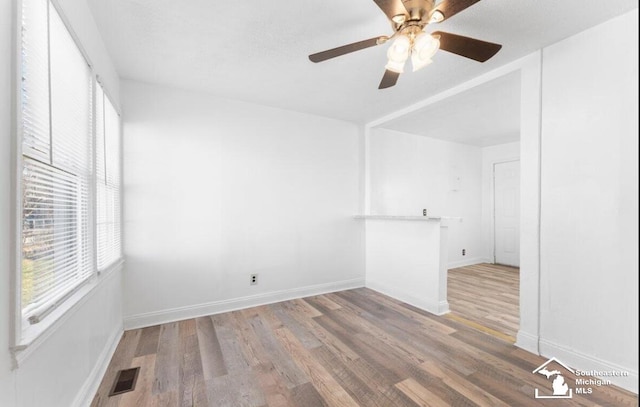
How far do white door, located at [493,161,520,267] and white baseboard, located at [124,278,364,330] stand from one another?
299cm

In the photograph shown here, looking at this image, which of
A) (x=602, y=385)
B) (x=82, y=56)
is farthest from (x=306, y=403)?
(x=82, y=56)

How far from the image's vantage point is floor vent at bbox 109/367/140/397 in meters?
1.89

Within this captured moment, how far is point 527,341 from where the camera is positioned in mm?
2330

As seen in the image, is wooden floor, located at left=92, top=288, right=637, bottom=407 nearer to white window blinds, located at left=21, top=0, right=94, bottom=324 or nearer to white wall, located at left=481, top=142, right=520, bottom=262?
white window blinds, located at left=21, top=0, right=94, bottom=324

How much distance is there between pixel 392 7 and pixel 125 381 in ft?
8.90

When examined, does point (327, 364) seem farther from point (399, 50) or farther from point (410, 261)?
point (399, 50)

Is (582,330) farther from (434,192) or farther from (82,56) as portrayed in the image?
(82,56)

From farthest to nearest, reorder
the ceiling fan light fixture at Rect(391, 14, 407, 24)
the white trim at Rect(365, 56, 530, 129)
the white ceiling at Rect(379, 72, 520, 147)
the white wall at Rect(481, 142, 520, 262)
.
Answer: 1. the white wall at Rect(481, 142, 520, 262)
2. the white ceiling at Rect(379, 72, 520, 147)
3. the white trim at Rect(365, 56, 530, 129)
4. the ceiling fan light fixture at Rect(391, 14, 407, 24)

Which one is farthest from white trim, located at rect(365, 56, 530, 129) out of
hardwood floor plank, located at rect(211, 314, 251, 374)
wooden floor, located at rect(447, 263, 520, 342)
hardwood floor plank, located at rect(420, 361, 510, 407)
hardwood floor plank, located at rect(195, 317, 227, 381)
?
hardwood floor plank, located at rect(195, 317, 227, 381)

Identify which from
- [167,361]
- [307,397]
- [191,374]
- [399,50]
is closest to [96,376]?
[167,361]

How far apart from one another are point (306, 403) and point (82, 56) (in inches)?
95.0

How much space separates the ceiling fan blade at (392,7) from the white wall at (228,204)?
2.09m

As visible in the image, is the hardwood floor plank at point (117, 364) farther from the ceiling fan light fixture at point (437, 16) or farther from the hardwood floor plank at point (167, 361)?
the ceiling fan light fixture at point (437, 16)

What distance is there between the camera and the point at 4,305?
1077 mm
